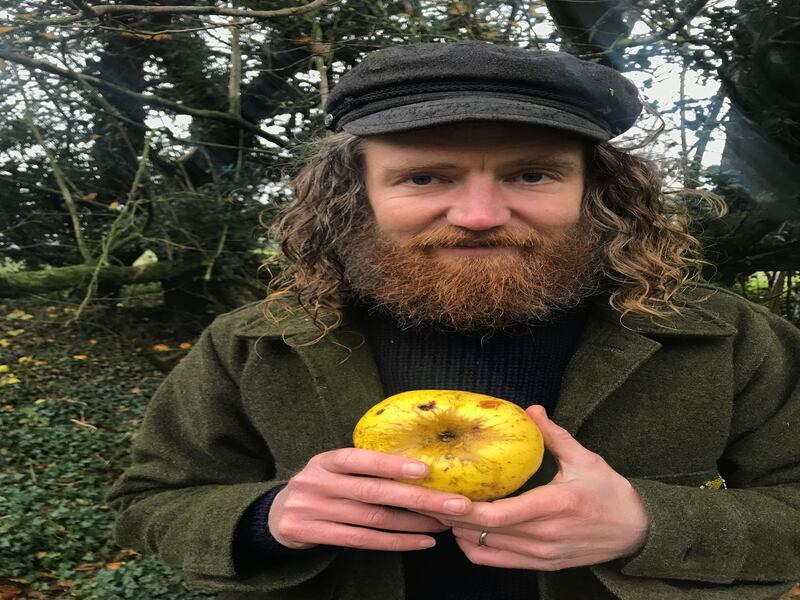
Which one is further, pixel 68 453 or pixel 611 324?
pixel 68 453

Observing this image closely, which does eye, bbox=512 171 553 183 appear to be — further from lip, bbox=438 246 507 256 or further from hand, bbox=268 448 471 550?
hand, bbox=268 448 471 550

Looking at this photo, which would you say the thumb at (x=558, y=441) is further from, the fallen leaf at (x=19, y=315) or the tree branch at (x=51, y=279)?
the fallen leaf at (x=19, y=315)

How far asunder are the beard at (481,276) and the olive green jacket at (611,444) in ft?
0.48

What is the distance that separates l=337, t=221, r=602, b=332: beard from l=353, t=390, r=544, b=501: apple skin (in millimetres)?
439

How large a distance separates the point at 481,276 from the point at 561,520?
26.2 inches

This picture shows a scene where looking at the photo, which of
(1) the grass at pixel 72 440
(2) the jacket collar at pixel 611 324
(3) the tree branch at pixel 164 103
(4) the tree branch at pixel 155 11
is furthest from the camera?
(3) the tree branch at pixel 164 103

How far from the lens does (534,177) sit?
1.86 meters

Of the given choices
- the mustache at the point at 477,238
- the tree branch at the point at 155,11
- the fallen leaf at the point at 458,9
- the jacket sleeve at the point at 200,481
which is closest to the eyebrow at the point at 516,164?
the mustache at the point at 477,238

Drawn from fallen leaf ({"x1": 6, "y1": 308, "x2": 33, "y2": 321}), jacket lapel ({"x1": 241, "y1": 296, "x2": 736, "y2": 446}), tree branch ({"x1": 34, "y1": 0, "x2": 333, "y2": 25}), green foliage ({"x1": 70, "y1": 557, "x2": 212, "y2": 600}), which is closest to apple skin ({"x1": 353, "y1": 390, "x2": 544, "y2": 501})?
jacket lapel ({"x1": 241, "y1": 296, "x2": 736, "y2": 446})

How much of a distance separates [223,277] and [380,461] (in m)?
5.39

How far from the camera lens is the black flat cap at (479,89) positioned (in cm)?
171

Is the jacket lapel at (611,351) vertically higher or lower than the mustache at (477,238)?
lower

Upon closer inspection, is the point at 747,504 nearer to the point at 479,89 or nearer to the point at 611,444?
the point at 611,444

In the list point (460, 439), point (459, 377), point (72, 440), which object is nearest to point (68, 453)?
point (72, 440)
